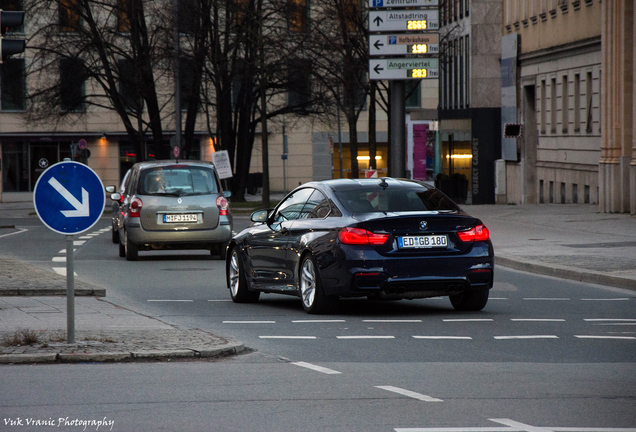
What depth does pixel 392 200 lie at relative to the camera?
1273cm

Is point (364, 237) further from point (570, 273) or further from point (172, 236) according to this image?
point (172, 236)

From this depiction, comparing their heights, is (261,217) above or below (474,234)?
above

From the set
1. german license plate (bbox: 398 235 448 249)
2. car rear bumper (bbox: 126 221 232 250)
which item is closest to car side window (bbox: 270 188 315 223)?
german license plate (bbox: 398 235 448 249)

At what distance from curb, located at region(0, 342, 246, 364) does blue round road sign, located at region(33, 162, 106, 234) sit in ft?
3.33

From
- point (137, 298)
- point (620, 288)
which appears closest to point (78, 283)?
point (137, 298)

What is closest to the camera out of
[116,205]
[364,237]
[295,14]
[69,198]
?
[69,198]

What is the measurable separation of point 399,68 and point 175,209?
11.1 m

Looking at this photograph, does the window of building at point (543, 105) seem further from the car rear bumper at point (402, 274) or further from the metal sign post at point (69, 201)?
the metal sign post at point (69, 201)

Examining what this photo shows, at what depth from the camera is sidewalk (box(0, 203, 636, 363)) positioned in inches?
374

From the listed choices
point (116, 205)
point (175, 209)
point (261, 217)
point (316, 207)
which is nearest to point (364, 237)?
point (316, 207)

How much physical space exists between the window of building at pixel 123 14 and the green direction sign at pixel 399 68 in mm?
17206

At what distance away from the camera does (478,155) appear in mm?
51312

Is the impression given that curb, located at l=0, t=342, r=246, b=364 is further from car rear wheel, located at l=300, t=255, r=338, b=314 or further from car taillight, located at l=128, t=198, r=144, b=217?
car taillight, located at l=128, t=198, r=144, b=217

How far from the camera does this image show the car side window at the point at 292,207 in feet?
44.2
